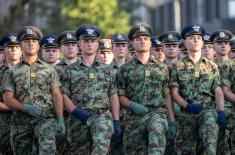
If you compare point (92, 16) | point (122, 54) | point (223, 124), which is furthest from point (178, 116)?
→ point (92, 16)

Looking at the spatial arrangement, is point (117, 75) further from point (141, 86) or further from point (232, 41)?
point (232, 41)

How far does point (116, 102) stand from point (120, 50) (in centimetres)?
291

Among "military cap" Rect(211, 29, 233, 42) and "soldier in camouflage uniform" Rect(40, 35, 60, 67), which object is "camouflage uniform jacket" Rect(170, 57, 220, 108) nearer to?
"military cap" Rect(211, 29, 233, 42)

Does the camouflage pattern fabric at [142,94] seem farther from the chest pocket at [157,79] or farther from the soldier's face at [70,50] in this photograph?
the soldier's face at [70,50]

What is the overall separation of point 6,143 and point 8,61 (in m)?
1.39

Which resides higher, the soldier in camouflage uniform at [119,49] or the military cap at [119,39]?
the military cap at [119,39]

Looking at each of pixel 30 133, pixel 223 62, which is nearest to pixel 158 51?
pixel 223 62

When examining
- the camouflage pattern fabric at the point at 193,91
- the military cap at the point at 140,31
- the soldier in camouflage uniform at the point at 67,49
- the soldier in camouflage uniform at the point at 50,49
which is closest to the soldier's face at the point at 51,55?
the soldier in camouflage uniform at the point at 50,49

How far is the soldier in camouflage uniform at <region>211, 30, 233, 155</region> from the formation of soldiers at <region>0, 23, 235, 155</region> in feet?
0.07

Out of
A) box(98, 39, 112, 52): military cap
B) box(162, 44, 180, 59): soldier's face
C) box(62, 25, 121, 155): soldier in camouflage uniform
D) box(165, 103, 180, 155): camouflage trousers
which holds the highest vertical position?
box(98, 39, 112, 52): military cap

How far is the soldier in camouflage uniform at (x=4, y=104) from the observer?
49.3 feet

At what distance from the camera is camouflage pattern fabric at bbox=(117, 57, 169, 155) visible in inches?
549

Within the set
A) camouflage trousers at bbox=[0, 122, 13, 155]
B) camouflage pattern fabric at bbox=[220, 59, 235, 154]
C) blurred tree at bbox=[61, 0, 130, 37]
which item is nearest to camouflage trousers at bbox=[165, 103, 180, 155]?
camouflage pattern fabric at bbox=[220, 59, 235, 154]

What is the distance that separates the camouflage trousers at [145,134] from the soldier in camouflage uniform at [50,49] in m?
2.45
